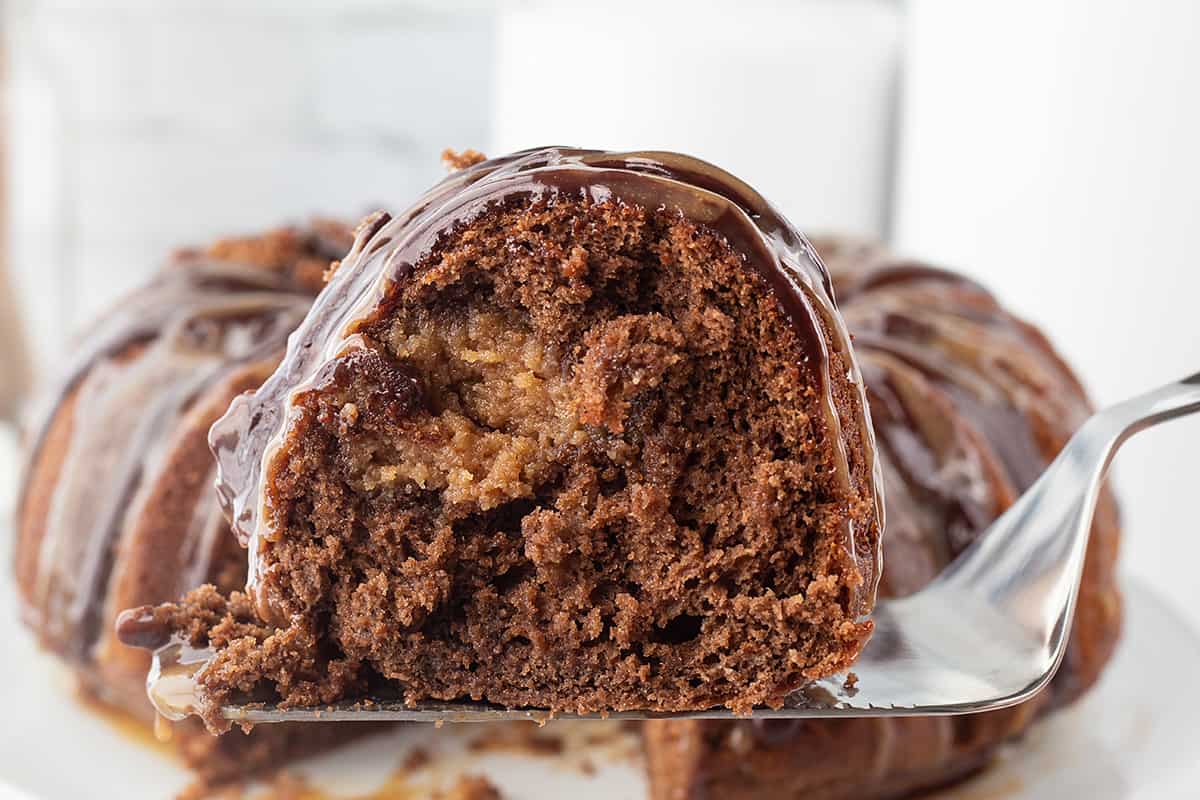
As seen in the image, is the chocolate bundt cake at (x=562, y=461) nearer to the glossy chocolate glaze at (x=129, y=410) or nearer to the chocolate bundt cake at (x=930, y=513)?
the chocolate bundt cake at (x=930, y=513)

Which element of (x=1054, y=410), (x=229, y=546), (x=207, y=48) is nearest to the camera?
(x=229, y=546)

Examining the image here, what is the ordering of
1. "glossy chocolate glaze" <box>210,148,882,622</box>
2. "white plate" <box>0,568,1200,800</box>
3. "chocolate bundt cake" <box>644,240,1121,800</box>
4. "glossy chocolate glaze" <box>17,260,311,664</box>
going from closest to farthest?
"glossy chocolate glaze" <box>210,148,882,622</box>, "chocolate bundt cake" <box>644,240,1121,800</box>, "white plate" <box>0,568,1200,800</box>, "glossy chocolate glaze" <box>17,260,311,664</box>

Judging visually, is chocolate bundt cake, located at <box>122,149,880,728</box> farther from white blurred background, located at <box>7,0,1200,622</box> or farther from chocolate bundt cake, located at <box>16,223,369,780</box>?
white blurred background, located at <box>7,0,1200,622</box>

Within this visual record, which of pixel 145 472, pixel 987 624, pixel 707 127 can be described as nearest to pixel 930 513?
pixel 987 624

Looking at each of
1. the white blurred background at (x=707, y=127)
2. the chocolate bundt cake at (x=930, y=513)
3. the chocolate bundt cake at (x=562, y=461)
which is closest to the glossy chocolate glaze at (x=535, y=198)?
the chocolate bundt cake at (x=562, y=461)

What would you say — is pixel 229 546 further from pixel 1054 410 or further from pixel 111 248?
pixel 111 248

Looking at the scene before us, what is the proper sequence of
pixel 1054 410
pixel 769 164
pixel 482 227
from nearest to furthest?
pixel 482 227 < pixel 1054 410 < pixel 769 164

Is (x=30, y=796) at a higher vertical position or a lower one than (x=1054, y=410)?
lower

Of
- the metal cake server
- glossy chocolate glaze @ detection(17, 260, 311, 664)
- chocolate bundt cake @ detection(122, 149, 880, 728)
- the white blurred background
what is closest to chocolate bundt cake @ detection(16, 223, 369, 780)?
glossy chocolate glaze @ detection(17, 260, 311, 664)

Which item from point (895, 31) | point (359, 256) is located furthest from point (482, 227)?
point (895, 31)
